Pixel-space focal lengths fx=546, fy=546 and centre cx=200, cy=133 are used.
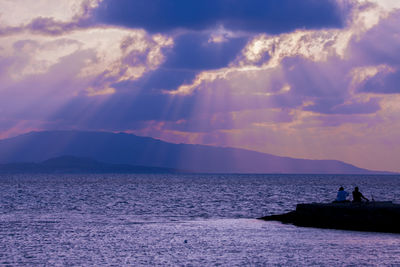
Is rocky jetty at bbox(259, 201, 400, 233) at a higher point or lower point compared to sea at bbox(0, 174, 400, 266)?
higher

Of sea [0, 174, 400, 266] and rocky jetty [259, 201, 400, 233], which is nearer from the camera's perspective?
sea [0, 174, 400, 266]

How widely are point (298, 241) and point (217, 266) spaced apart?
10566mm

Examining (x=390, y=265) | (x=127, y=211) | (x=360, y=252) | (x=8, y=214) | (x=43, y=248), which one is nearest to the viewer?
(x=390, y=265)

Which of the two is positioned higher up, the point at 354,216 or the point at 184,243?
the point at 354,216

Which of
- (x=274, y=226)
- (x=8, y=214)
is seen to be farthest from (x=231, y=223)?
(x=8, y=214)

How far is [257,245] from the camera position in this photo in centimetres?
3631

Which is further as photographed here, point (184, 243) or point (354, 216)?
point (354, 216)

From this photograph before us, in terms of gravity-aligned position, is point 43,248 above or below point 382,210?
below

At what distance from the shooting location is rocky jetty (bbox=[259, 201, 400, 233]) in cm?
4150

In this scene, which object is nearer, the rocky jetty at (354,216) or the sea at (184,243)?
the sea at (184,243)

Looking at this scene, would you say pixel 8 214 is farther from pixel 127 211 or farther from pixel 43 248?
pixel 43 248

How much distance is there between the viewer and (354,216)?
42938 mm

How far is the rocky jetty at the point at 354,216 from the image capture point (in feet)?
136

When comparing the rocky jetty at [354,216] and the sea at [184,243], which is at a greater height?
the rocky jetty at [354,216]
